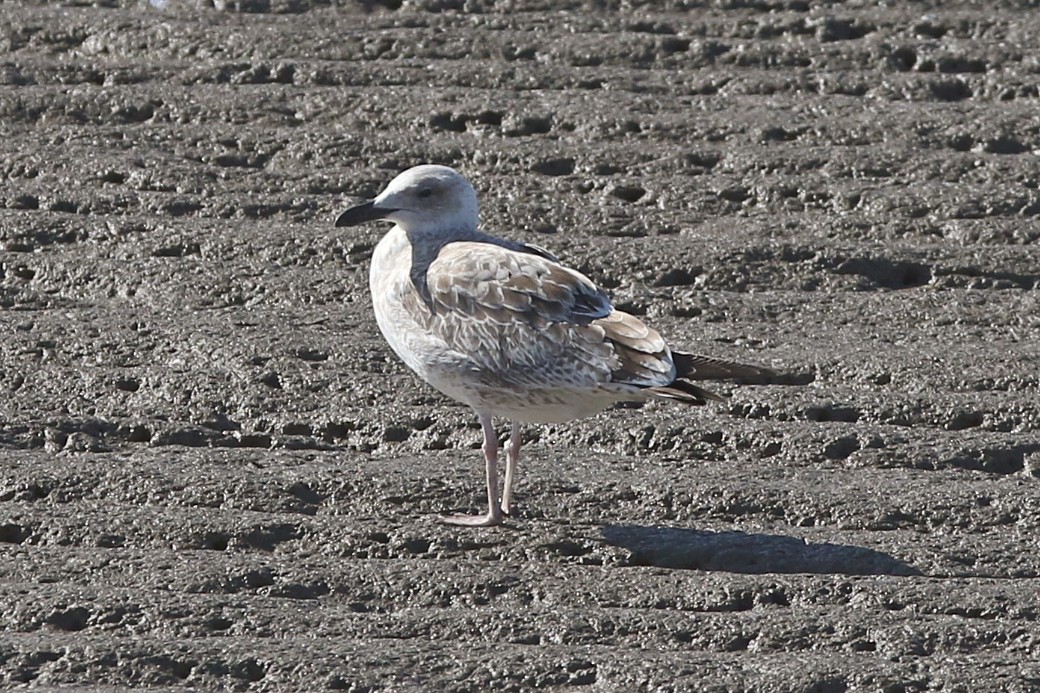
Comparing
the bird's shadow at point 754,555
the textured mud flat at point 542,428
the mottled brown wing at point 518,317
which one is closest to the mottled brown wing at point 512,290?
the mottled brown wing at point 518,317

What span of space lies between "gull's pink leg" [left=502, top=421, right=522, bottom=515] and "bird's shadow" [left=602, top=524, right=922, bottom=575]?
38 centimetres

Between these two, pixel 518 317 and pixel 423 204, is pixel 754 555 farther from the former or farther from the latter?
pixel 423 204

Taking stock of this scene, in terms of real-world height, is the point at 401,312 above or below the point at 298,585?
above

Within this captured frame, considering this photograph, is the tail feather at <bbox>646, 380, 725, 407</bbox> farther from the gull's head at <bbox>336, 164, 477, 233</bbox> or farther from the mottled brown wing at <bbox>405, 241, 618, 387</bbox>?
the gull's head at <bbox>336, 164, 477, 233</bbox>

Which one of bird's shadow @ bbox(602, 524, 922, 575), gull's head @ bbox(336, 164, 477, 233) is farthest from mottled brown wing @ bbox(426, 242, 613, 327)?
bird's shadow @ bbox(602, 524, 922, 575)

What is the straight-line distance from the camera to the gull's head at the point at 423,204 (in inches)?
251

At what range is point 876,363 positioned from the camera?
678 cm

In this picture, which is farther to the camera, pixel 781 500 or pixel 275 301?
pixel 275 301

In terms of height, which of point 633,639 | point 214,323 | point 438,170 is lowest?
point 633,639

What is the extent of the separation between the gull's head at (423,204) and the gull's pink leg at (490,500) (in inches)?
30.6

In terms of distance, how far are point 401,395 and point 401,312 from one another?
0.56 meters

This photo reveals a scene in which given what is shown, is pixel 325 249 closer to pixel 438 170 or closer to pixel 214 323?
pixel 214 323

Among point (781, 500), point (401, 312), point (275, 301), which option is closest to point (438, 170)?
point (401, 312)

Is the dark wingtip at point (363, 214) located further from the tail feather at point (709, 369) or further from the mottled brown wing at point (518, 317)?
the tail feather at point (709, 369)
